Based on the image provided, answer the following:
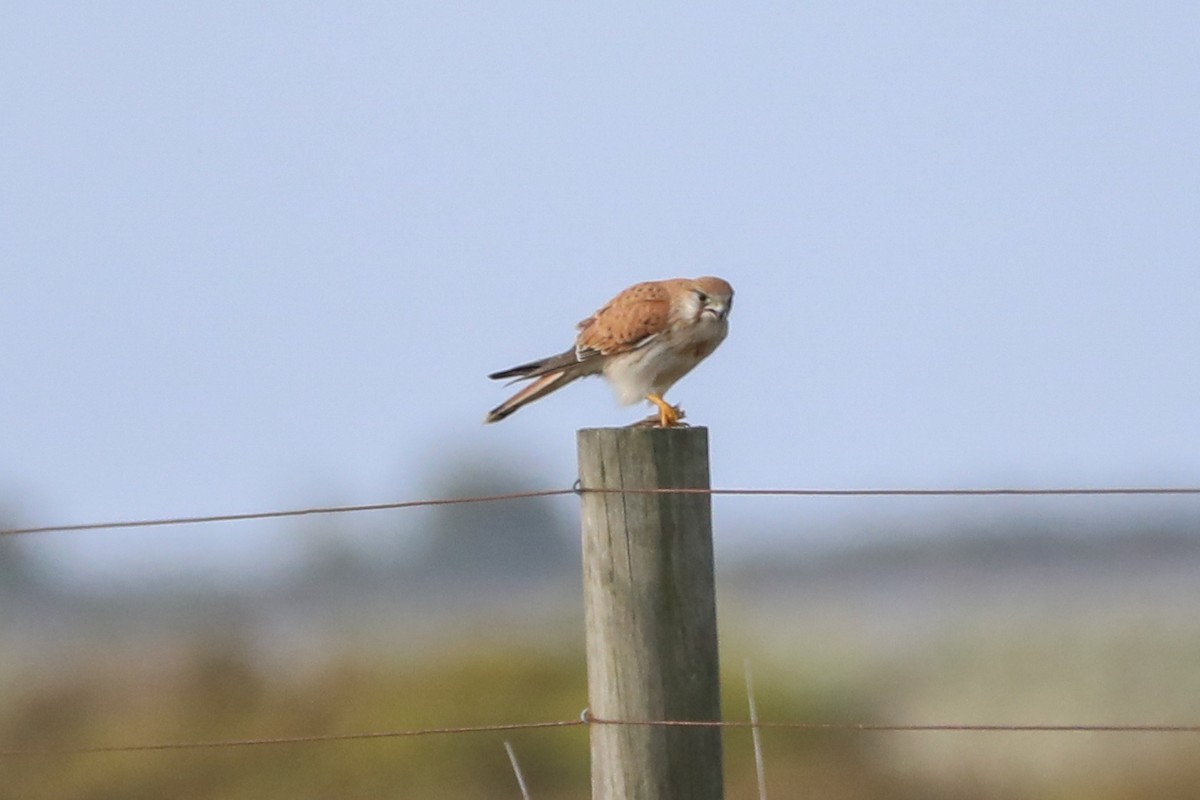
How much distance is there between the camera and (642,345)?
5.83 metres

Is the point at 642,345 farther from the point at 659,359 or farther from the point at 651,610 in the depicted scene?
the point at 651,610

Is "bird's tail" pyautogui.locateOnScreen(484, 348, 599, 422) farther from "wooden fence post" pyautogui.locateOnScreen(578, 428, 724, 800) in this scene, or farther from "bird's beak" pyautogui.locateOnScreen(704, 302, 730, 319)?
"wooden fence post" pyautogui.locateOnScreen(578, 428, 724, 800)

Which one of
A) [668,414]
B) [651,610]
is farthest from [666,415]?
[651,610]

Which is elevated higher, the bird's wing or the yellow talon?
the bird's wing

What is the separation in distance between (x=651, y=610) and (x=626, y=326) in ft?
7.96

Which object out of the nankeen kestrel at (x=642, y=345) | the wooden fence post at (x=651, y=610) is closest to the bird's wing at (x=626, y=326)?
the nankeen kestrel at (x=642, y=345)

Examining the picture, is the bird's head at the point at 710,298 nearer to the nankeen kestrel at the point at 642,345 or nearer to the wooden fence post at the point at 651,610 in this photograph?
the nankeen kestrel at the point at 642,345

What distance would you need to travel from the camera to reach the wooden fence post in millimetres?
3490

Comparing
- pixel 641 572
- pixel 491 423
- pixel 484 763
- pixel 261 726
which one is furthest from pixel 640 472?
pixel 261 726

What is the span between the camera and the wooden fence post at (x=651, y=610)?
3.49 metres

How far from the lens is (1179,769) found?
33.3 ft

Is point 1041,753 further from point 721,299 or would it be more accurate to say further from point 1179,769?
point 721,299

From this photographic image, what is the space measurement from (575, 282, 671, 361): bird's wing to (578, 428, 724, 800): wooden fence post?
7.52 ft

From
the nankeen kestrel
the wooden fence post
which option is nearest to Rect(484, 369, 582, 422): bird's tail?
the nankeen kestrel
